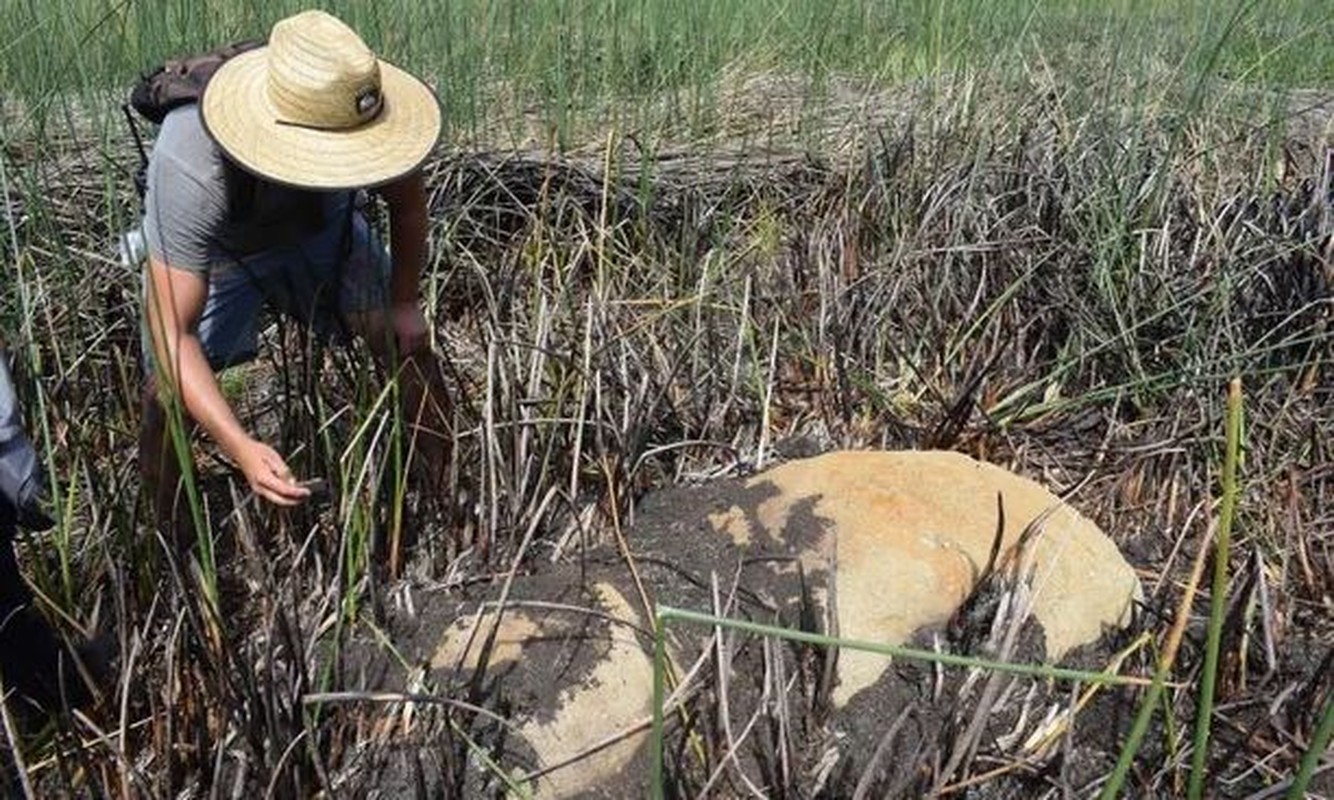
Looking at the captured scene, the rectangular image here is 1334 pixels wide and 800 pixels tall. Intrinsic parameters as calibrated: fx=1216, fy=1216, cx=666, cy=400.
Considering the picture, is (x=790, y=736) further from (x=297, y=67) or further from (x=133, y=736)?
(x=297, y=67)

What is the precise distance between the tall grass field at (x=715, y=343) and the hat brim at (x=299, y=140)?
0.26 m

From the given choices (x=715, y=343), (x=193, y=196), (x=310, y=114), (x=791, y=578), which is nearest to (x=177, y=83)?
(x=193, y=196)

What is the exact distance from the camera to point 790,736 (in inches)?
53.4

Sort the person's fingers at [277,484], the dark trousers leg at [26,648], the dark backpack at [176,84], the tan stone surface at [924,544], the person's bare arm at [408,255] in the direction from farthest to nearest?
the person's bare arm at [408,255] → the dark backpack at [176,84] → the tan stone surface at [924,544] → the person's fingers at [277,484] → the dark trousers leg at [26,648]

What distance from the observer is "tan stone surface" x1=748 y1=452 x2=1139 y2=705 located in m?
1.60

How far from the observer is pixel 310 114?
1.55 metres

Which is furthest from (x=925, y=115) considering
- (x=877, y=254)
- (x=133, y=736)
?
(x=133, y=736)

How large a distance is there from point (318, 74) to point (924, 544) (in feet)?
3.31

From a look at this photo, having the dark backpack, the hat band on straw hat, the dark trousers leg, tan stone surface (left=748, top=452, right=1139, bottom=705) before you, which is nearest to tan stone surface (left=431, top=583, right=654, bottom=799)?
tan stone surface (left=748, top=452, right=1139, bottom=705)

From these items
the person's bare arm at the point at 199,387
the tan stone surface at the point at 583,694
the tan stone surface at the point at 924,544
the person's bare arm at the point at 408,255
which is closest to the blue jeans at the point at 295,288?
the person's bare arm at the point at 408,255

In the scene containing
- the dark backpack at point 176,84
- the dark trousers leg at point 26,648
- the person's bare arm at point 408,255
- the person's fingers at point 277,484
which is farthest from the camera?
the person's bare arm at point 408,255

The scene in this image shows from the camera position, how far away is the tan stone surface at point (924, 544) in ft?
5.24

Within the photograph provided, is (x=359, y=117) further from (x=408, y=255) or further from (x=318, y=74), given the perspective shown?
(x=408, y=255)

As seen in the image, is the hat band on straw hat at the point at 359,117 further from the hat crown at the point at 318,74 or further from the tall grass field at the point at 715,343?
the tall grass field at the point at 715,343
